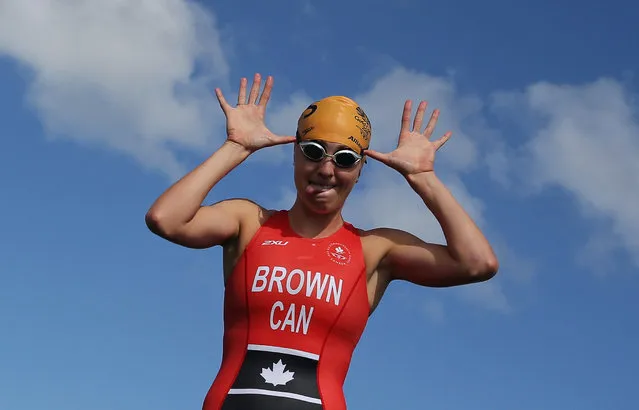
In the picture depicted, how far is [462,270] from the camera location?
705 centimetres

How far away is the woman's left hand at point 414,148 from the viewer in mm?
7289

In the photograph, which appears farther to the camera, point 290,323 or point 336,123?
point 336,123

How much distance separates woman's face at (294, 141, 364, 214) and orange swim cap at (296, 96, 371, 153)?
0.30 ft

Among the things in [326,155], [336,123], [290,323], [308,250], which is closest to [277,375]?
[290,323]

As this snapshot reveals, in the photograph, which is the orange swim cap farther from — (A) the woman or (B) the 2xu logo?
(B) the 2xu logo

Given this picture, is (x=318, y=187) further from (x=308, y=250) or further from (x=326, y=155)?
(x=308, y=250)

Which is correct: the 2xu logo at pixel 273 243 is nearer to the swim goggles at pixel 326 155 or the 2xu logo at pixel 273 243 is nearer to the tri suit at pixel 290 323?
the tri suit at pixel 290 323

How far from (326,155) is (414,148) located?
75 cm

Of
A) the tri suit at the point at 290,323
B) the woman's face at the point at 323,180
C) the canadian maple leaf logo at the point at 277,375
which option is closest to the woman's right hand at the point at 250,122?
the woman's face at the point at 323,180

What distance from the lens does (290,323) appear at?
6.82 meters

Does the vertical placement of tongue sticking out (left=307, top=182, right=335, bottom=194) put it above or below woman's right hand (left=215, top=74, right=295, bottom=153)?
below

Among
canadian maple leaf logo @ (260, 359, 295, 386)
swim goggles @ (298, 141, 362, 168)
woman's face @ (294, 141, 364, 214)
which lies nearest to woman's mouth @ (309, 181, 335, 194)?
woman's face @ (294, 141, 364, 214)

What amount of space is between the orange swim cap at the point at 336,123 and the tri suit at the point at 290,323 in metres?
0.79

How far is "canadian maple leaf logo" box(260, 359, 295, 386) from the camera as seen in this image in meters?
6.64
